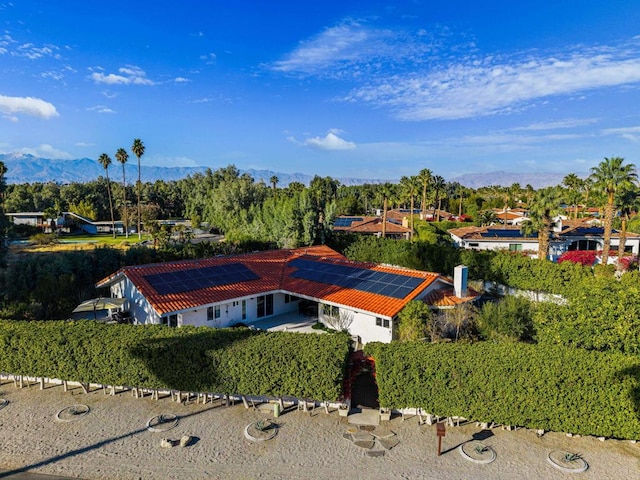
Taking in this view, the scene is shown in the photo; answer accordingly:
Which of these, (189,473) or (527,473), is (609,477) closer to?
(527,473)

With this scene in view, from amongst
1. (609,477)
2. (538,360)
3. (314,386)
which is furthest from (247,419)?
(609,477)

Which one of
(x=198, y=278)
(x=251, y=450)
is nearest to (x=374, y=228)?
(x=198, y=278)

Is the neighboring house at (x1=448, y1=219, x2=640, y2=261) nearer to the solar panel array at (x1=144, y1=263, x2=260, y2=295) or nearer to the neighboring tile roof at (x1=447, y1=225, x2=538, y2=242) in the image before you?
the neighboring tile roof at (x1=447, y1=225, x2=538, y2=242)

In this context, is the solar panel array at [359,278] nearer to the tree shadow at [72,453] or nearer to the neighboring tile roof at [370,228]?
the tree shadow at [72,453]

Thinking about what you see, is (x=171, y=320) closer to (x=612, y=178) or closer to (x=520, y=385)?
(x=520, y=385)

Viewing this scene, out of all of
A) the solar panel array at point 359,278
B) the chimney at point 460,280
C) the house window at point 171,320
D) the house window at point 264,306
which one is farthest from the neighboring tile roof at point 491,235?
the house window at point 171,320

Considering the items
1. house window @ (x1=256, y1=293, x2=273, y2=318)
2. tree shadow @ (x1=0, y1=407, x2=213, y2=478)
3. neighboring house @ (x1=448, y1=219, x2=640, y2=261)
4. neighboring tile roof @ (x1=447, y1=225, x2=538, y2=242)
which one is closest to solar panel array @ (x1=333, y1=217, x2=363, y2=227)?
neighboring tile roof @ (x1=447, y1=225, x2=538, y2=242)
